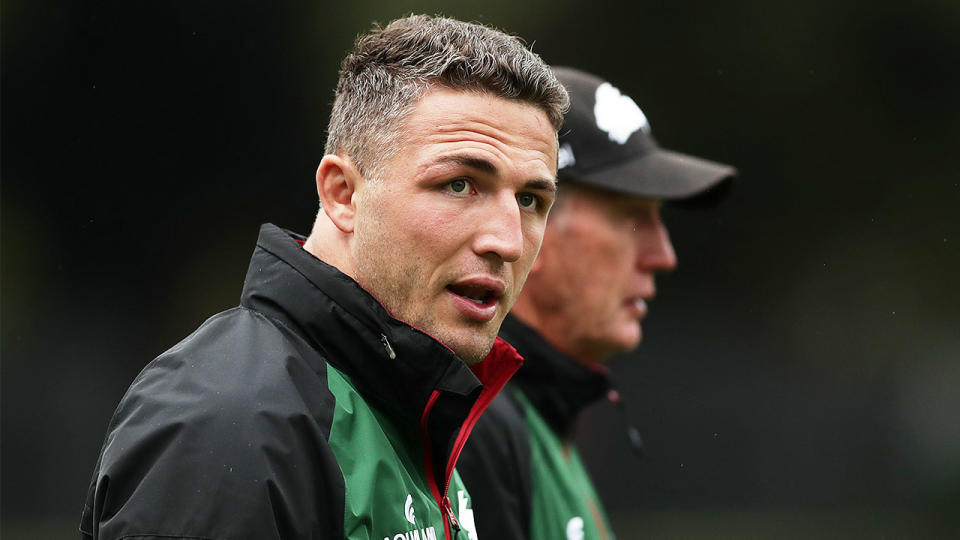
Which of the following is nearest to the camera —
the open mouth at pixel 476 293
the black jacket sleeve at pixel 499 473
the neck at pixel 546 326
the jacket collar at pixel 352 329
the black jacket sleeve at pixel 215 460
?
the black jacket sleeve at pixel 215 460

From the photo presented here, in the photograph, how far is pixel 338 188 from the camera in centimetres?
226

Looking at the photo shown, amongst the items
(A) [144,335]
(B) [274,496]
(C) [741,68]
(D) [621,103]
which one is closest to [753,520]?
(C) [741,68]

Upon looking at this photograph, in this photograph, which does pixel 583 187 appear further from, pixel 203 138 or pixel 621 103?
pixel 203 138

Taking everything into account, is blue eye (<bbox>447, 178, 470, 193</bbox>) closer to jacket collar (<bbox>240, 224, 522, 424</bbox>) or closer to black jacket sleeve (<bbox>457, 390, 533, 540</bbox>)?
jacket collar (<bbox>240, 224, 522, 424</bbox>)

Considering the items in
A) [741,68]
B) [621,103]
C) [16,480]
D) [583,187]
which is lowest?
[16,480]

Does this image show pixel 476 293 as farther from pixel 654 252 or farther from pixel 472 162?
pixel 654 252

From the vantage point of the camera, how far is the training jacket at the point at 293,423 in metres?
1.76

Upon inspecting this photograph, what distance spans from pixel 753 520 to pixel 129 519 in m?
7.21

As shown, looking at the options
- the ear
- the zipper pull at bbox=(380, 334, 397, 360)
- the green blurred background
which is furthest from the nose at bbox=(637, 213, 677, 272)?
the green blurred background

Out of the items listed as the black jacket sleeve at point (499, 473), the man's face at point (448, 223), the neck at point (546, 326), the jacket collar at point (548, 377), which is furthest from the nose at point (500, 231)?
the neck at point (546, 326)

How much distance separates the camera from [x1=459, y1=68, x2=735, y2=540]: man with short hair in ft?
11.6

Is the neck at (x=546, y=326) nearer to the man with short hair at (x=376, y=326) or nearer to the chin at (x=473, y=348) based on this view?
the man with short hair at (x=376, y=326)

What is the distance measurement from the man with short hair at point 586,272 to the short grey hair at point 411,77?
1.19 metres

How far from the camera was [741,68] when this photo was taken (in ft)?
30.5
